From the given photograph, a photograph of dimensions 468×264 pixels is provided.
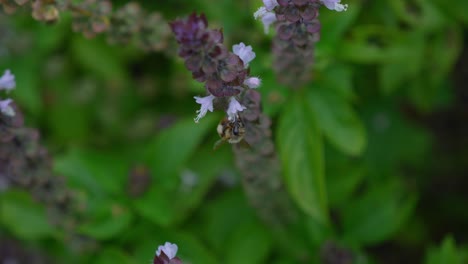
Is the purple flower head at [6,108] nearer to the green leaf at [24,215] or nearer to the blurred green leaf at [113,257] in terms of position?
the blurred green leaf at [113,257]

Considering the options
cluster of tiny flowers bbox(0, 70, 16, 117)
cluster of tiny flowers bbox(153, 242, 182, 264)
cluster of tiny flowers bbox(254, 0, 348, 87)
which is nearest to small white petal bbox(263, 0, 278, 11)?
cluster of tiny flowers bbox(254, 0, 348, 87)

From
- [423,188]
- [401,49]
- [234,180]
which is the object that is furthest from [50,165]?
[423,188]

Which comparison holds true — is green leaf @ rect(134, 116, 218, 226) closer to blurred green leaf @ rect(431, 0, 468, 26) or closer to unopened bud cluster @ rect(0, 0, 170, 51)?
unopened bud cluster @ rect(0, 0, 170, 51)

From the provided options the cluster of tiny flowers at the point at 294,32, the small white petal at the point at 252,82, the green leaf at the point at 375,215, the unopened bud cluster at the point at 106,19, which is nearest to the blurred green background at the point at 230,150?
the green leaf at the point at 375,215

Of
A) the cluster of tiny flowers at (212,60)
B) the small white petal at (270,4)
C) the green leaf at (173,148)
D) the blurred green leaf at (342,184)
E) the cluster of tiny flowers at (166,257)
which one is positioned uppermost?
the green leaf at (173,148)

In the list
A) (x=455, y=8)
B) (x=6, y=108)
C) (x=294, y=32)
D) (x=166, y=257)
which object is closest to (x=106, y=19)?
(x=6, y=108)

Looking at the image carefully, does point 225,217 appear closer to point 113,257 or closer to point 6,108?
point 113,257
